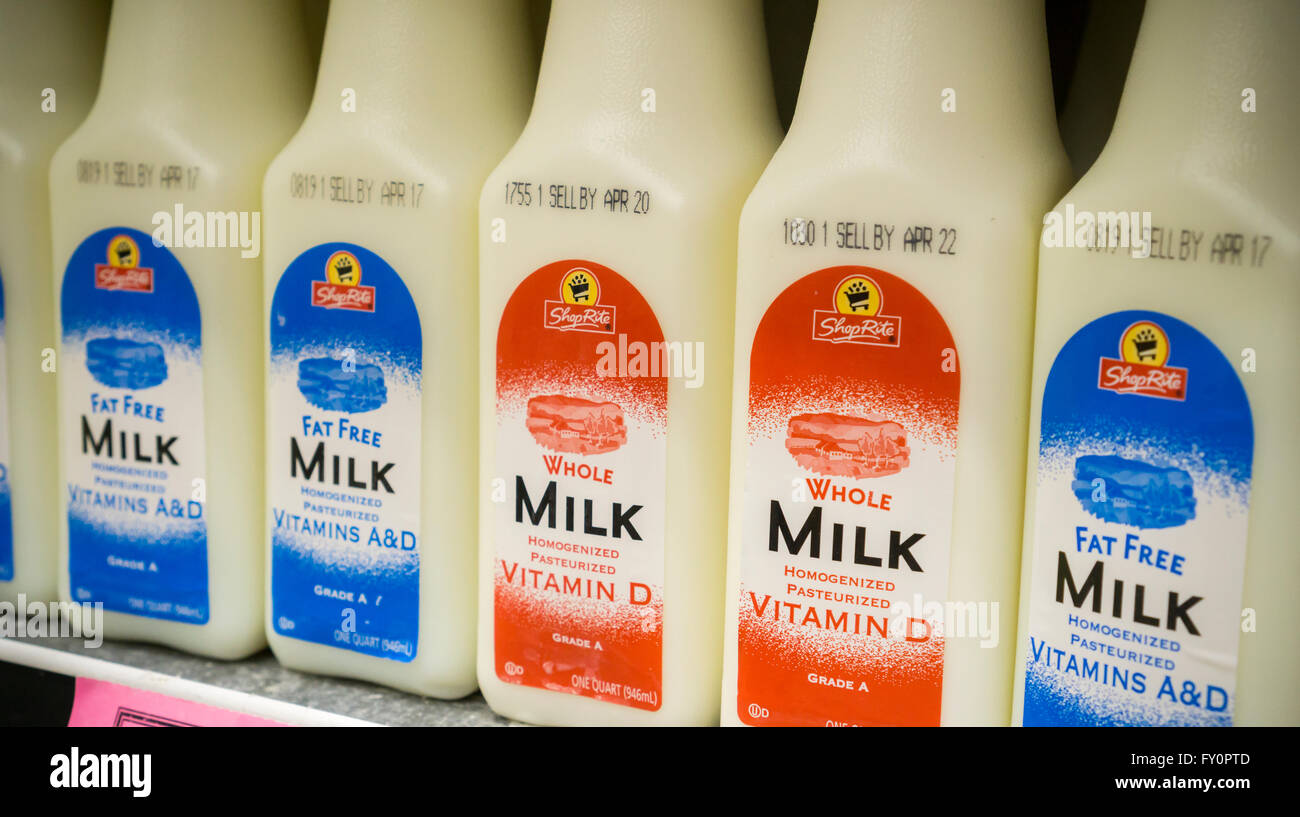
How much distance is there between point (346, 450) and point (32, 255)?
367mm

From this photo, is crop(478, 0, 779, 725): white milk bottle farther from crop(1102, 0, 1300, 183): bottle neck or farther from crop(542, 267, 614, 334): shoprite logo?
crop(1102, 0, 1300, 183): bottle neck

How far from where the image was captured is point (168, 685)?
88 cm

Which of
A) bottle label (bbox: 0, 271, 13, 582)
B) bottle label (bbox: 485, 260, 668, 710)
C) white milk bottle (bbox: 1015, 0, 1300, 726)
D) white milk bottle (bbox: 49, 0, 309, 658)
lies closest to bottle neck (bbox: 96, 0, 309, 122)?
white milk bottle (bbox: 49, 0, 309, 658)

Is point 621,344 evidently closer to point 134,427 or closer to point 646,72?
point 646,72

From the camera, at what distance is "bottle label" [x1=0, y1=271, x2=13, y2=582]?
106cm

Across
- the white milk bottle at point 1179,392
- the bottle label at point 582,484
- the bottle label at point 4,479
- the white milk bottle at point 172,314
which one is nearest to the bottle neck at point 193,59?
the white milk bottle at point 172,314

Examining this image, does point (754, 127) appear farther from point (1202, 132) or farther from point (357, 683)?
point (357, 683)

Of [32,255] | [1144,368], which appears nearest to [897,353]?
[1144,368]

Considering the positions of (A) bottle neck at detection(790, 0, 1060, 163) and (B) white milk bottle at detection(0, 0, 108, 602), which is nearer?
(A) bottle neck at detection(790, 0, 1060, 163)

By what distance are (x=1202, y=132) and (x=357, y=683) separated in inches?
29.4

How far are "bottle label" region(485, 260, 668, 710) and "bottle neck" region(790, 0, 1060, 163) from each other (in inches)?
7.8

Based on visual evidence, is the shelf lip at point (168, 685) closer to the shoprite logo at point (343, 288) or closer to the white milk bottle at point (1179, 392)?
the shoprite logo at point (343, 288)

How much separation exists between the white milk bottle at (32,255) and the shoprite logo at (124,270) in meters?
0.09

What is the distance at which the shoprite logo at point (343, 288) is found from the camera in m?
0.92
